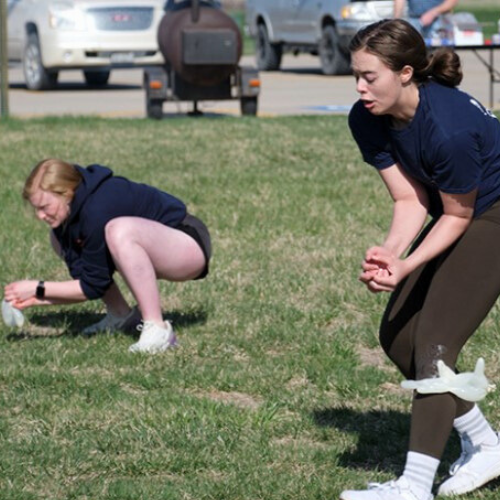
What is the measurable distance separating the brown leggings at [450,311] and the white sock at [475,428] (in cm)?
11

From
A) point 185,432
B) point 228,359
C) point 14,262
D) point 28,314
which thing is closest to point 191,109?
point 14,262

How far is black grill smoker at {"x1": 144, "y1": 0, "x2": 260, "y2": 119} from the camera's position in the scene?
14.7m

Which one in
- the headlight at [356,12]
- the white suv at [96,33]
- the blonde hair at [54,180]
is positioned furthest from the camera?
the headlight at [356,12]

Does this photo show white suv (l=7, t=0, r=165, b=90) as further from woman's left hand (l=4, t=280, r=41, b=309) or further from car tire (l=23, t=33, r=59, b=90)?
woman's left hand (l=4, t=280, r=41, b=309)

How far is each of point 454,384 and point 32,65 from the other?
54.4 feet

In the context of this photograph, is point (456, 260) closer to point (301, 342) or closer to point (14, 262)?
point (301, 342)

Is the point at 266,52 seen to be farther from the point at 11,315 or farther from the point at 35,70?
the point at 11,315

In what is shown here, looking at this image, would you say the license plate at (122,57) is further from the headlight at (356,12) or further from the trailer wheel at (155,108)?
the trailer wheel at (155,108)

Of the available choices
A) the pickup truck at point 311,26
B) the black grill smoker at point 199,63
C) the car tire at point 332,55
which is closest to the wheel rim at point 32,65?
the pickup truck at point 311,26

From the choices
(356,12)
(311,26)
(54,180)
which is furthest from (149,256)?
(311,26)

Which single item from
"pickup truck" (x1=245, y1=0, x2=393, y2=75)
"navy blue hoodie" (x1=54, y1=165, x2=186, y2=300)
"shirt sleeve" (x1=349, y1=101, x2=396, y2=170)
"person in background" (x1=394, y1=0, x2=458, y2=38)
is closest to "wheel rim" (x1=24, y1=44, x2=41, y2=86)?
"pickup truck" (x1=245, y1=0, x2=393, y2=75)

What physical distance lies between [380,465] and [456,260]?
0.97m

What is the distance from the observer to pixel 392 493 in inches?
182

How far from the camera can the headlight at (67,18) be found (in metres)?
19.2
